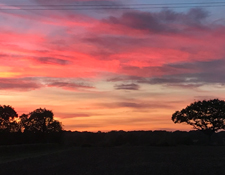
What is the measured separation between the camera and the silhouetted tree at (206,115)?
59.0 metres

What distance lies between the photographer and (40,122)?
2228 inches

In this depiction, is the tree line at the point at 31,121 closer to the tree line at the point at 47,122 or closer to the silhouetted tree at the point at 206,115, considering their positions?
the tree line at the point at 47,122

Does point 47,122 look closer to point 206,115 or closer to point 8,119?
point 8,119

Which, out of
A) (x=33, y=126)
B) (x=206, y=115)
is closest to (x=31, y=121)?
(x=33, y=126)

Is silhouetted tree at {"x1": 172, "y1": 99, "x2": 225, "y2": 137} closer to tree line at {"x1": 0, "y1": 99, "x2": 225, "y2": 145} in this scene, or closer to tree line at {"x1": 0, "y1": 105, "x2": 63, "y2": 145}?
tree line at {"x1": 0, "y1": 99, "x2": 225, "y2": 145}

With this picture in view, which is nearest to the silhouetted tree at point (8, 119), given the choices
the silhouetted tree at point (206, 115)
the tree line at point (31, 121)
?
the tree line at point (31, 121)

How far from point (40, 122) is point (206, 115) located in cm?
3011

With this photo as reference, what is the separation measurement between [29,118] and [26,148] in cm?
1212

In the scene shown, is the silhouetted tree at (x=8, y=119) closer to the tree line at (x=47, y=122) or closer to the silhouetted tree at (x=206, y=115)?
the tree line at (x=47, y=122)

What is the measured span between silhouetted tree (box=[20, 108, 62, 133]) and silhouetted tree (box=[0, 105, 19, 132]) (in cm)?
125

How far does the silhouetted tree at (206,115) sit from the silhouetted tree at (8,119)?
98.0ft

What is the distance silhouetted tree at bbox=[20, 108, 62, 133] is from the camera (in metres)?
55.8

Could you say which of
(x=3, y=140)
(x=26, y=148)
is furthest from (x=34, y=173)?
(x=3, y=140)

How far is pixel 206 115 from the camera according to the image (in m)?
59.4
